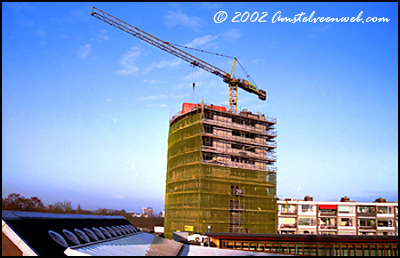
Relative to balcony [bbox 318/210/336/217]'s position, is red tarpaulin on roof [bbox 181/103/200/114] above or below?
above

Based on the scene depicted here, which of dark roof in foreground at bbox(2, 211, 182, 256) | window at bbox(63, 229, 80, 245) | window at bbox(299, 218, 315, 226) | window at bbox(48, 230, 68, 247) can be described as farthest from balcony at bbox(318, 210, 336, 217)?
window at bbox(48, 230, 68, 247)

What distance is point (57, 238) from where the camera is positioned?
24.9 metres

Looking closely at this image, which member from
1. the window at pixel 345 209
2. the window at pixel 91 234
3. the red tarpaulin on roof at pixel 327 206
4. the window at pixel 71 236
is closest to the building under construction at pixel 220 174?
the red tarpaulin on roof at pixel 327 206

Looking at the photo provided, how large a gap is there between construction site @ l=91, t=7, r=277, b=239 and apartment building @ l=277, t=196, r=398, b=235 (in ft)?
21.3

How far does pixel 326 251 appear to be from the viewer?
52.8 metres

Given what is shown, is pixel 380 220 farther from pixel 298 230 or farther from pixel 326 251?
pixel 326 251

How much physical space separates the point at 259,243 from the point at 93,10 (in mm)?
76273

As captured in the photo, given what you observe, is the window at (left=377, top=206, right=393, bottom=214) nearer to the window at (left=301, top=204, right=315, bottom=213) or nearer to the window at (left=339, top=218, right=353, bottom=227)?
the window at (left=339, top=218, right=353, bottom=227)

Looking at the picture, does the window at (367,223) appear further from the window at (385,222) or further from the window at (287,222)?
the window at (287,222)

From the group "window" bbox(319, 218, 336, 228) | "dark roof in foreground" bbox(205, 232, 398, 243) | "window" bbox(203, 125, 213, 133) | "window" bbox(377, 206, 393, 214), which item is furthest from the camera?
"window" bbox(377, 206, 393, 214)

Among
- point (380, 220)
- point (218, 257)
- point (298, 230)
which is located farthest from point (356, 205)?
point (218, 257)

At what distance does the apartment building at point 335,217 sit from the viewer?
91938 millimetres

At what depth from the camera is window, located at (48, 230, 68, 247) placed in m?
24.7

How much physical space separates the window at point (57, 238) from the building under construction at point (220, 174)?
54.1 meters
